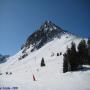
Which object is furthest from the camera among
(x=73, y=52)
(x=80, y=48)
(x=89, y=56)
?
(x=89, y=56)

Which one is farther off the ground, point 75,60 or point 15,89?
point 75,60

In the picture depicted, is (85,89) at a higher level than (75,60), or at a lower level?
lower

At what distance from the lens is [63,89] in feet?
63.3

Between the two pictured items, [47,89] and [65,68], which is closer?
[47,89]

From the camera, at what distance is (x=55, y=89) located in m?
19.1

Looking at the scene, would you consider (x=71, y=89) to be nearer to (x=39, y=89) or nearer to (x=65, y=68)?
(x=39, y=89)

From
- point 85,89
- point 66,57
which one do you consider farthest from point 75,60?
point 85,89

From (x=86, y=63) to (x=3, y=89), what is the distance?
40965mm

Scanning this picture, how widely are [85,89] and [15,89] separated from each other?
785 cm

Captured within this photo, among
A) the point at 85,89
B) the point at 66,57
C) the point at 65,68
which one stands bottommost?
the point at 85,89

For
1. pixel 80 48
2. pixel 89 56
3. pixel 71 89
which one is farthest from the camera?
pixel 89 56

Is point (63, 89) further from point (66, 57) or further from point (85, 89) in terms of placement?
point (66, 57)

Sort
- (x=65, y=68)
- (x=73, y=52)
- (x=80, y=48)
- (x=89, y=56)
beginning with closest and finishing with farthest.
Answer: (x=65, y=68)
(x=73, y=52)
(x=80, y=48)
(x=89, y=56)

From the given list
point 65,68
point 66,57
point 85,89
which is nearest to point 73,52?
point 66,57
